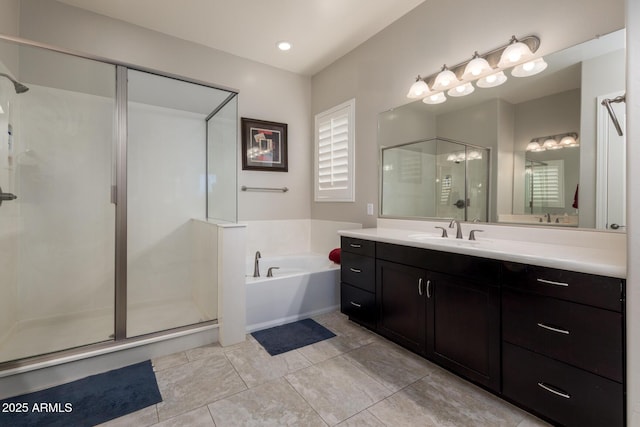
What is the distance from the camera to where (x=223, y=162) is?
9.18ft

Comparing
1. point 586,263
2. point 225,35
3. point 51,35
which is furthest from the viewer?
point 225,35

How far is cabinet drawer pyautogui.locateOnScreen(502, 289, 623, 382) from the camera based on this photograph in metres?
1.12

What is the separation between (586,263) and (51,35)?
3886 millimetres

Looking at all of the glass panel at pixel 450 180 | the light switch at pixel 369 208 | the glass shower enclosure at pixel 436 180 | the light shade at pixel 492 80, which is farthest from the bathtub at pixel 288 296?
the light shade at pixel 492 80

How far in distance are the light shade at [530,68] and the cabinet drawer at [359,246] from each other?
148 cm

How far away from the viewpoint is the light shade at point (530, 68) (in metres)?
1.73

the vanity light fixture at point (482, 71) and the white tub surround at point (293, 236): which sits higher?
the vanity light fixture at point (482, 71)

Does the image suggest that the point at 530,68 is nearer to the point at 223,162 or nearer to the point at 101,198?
the point at 223,162

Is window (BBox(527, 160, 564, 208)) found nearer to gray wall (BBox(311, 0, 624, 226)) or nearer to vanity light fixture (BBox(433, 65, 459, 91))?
gray wall (BBox(311, 0, 624, 226))

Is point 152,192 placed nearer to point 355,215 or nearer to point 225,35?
point 225,35

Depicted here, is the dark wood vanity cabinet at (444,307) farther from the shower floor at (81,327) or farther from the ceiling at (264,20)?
the ceiling at (264,20)

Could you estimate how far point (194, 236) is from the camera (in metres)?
2.87

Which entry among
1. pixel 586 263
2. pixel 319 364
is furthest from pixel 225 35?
pixel 586 263

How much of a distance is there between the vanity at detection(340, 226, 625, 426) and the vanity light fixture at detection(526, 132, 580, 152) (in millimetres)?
579
